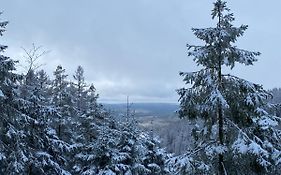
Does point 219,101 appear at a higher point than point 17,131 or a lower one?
higher

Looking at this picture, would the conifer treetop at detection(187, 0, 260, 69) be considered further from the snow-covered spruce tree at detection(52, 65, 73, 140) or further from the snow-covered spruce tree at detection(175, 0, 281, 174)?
the snow-covered spruce tree at detection(52, 65, 73, 140)

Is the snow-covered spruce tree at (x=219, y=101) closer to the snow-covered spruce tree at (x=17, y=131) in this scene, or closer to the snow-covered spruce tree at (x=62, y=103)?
the snow-covered spruce tree at (x=17, y=131)

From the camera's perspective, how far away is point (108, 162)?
2488 cm

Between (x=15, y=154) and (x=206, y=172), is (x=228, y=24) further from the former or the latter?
(x=15, y=154)

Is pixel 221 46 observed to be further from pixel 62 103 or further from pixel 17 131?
pixel 62 103

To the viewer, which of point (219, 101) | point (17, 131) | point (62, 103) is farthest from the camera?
point (62, 103)

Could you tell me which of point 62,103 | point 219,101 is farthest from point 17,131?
point 62,103

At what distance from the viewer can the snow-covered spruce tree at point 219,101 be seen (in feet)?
40.2

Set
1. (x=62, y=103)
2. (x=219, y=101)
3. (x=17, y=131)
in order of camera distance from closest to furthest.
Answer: (x=219, y=101) → (x=17, y=131) → (x=62, y=103)

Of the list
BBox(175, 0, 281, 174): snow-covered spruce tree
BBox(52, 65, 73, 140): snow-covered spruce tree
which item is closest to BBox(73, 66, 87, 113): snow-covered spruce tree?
BBox(52, 65, 73, 140): snow-covered spruce tree

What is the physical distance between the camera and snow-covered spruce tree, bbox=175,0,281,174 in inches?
482

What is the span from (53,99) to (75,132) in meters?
3.32

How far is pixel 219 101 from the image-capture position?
11.9 metres

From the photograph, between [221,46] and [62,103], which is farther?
[62,103]
